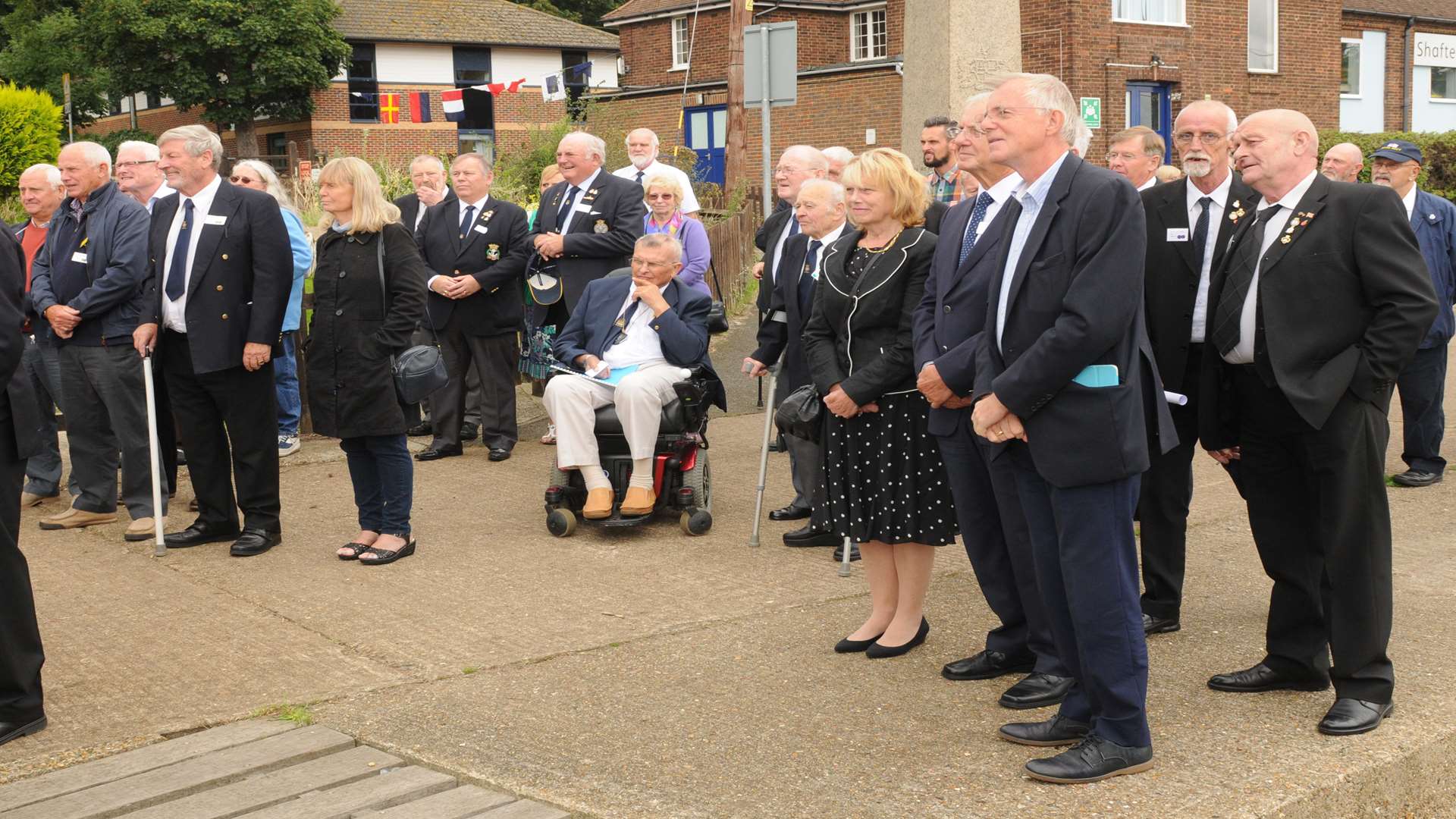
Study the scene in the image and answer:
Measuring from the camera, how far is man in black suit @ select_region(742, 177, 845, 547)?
6.50 metres

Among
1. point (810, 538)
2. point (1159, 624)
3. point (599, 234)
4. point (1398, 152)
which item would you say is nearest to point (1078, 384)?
point (1159, 624)

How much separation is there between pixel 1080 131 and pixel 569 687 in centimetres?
254

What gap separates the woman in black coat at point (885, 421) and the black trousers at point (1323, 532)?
112 centimetres

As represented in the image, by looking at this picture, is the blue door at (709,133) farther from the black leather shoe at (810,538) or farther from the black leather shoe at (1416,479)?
the black leather shoe at (810,538)

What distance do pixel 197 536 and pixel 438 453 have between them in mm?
2408

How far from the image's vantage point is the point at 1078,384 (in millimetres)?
3971

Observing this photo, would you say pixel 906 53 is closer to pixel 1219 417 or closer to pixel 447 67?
pixel 1219 417

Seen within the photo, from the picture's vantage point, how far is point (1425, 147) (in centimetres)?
3186

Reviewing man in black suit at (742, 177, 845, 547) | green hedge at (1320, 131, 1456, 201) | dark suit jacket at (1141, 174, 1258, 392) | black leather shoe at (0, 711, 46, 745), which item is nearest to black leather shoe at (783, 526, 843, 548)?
man in black suit at (742, 177, 845, 547)

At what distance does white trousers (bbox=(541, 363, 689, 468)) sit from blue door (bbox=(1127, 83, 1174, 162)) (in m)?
25.4

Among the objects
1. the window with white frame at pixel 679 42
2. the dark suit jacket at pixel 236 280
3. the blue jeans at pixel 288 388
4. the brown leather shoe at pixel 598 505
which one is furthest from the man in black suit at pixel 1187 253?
the window with white frame at pixel 679 42

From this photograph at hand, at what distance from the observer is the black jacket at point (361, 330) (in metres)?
7.00

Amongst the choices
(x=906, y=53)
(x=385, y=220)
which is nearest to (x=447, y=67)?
(x=906, y=53)

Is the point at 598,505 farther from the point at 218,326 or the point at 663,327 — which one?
the point at 218,326
